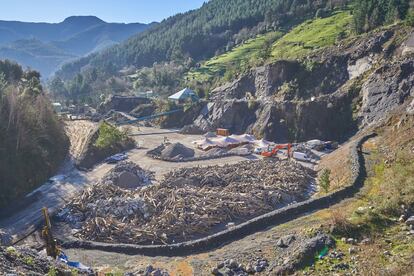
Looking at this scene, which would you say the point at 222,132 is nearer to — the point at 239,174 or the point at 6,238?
the point at 239,174

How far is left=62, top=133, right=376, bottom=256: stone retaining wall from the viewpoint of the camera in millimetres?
19377

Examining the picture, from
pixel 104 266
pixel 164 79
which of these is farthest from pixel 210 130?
pixel 164 79

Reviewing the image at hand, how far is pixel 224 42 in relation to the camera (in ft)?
393

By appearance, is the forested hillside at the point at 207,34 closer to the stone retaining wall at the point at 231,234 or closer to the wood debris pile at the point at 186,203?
the wood debris pile at the point at 186,203

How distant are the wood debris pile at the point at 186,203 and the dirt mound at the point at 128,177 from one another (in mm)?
2187

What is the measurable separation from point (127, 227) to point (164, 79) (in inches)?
2846

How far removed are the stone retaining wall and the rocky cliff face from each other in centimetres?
1789

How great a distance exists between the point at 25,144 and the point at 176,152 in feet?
44.0

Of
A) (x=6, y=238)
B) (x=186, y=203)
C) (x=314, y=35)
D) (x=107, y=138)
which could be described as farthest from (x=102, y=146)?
(x=314, y=35)

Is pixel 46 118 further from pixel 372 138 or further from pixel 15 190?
pixel 372 138

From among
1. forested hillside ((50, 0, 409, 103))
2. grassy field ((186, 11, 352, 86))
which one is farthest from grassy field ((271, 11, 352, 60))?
forested hillside ((50, 0, 409, 103))

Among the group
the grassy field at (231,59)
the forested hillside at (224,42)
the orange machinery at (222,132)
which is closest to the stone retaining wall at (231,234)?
the orange machinery at (222,132)

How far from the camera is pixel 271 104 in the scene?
4675 centimetres

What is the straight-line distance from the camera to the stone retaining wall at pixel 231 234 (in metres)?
19.4
